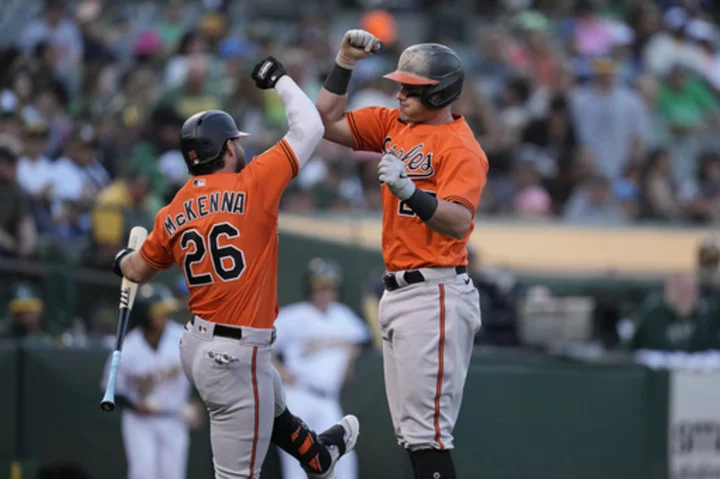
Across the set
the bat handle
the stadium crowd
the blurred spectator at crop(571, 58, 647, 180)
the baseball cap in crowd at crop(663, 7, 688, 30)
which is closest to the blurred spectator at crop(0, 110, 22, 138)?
the stadium crowd

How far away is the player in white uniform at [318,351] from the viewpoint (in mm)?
9727

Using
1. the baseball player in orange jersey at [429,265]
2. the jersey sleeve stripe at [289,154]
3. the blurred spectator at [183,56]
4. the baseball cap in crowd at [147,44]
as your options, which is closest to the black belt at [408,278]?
the baseball player in orange jersey at [429,265]

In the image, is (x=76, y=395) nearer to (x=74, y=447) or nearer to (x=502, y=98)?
(x=74, y=447)

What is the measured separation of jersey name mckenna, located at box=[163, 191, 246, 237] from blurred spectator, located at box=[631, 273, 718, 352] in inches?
221

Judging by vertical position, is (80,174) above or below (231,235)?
above

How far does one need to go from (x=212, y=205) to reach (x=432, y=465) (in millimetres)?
1619

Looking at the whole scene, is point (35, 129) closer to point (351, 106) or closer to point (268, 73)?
point (351, 106)

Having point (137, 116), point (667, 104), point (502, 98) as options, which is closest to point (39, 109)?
point (137, 116)

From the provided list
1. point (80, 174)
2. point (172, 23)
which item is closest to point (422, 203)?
point (80, 174)

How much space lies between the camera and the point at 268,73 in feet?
20.2

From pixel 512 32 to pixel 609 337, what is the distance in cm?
560

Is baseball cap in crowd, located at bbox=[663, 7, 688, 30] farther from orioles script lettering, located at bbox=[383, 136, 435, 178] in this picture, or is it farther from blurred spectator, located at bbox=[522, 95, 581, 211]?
orioles script lettering, located at bbox=[383, 136, 435, 178]

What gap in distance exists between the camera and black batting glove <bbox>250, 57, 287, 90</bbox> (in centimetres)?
617

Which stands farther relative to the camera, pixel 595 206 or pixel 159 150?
pixel 595 206
